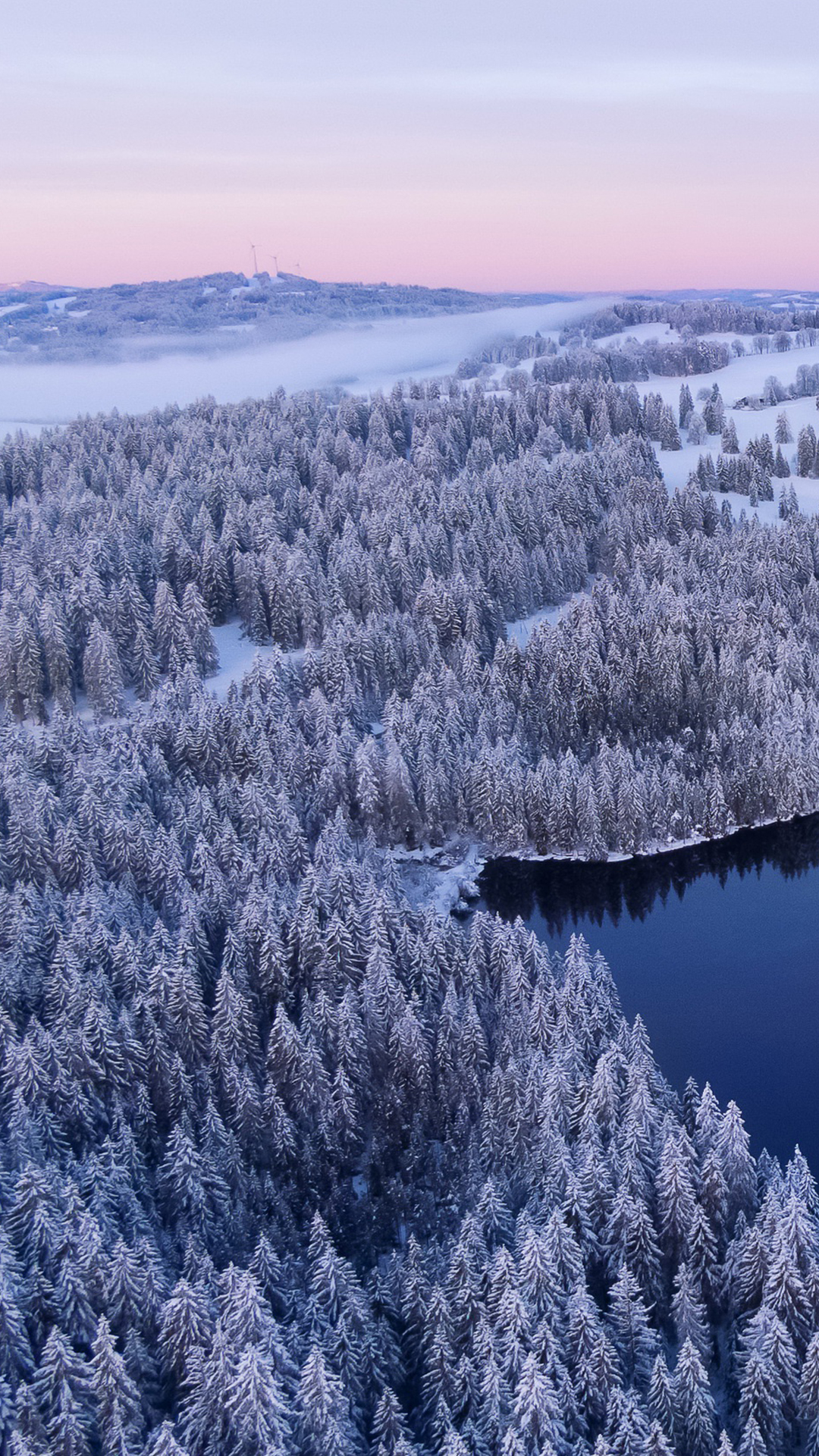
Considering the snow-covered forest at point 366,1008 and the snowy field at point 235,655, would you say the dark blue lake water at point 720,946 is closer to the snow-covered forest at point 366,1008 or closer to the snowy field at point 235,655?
the snow-covered forest at point 366,1008

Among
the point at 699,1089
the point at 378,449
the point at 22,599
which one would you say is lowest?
the point at 699,1089

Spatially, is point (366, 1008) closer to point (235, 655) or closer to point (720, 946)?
point (720, 946)

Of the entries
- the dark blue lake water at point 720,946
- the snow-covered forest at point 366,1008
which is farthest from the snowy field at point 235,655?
the dark blue lake water at point 720,946

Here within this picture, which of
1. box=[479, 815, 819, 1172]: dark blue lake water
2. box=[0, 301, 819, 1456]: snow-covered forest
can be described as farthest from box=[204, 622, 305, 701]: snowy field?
box=[479, 815, 819, 1172]: dark blue lake water

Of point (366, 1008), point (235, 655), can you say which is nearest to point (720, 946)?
point (366, 1008)

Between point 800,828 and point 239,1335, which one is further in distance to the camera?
point 800,828

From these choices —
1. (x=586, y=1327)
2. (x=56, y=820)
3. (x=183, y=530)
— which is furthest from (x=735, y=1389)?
(x=183, y=530)

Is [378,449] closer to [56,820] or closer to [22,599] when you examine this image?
[22,599]
